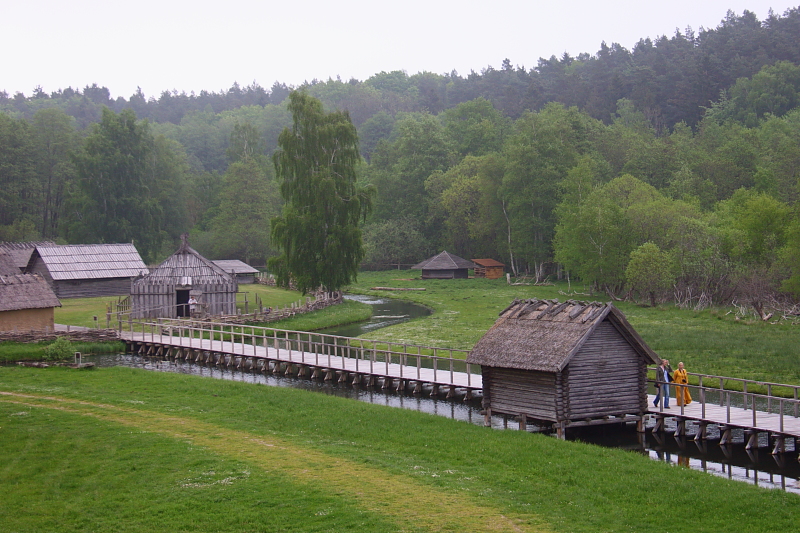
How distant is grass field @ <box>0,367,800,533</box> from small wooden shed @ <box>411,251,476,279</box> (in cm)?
6368

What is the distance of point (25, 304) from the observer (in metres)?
43.9

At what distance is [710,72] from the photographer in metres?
135

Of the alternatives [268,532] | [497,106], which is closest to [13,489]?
[268,532]

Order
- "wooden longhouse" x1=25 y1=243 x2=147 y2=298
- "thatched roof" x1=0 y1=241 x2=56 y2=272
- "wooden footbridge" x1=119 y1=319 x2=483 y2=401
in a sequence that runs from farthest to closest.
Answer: "thatched roof" x1=0 y1=241 x2=56 y2=272 → "wooden longhouse" x1=25 y1=243 x2=147 y2=298 → "wooden footbridge" x1=119 y1=319 x2=483 y2=401

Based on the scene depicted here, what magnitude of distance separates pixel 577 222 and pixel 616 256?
266 inches

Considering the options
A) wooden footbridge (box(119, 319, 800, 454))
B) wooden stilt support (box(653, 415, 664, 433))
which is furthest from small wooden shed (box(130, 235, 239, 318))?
wooden stilt support (box(653, 415, 664, 433))

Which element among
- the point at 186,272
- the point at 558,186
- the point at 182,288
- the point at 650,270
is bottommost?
the point at 650,270

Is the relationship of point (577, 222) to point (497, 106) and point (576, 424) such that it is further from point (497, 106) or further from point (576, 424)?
point (497, 106)

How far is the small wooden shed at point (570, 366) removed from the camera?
24781 millimetres

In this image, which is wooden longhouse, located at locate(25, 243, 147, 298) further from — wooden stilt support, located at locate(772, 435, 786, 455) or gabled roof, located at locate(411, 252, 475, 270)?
wooden stilt support, located at locate(772, 435, 786, 455)

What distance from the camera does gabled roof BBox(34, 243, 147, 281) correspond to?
232ft

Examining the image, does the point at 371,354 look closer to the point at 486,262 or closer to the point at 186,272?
the point at 186,272

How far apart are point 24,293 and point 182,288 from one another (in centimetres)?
1219

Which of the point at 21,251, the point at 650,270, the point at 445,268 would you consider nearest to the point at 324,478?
the point at 650,270
